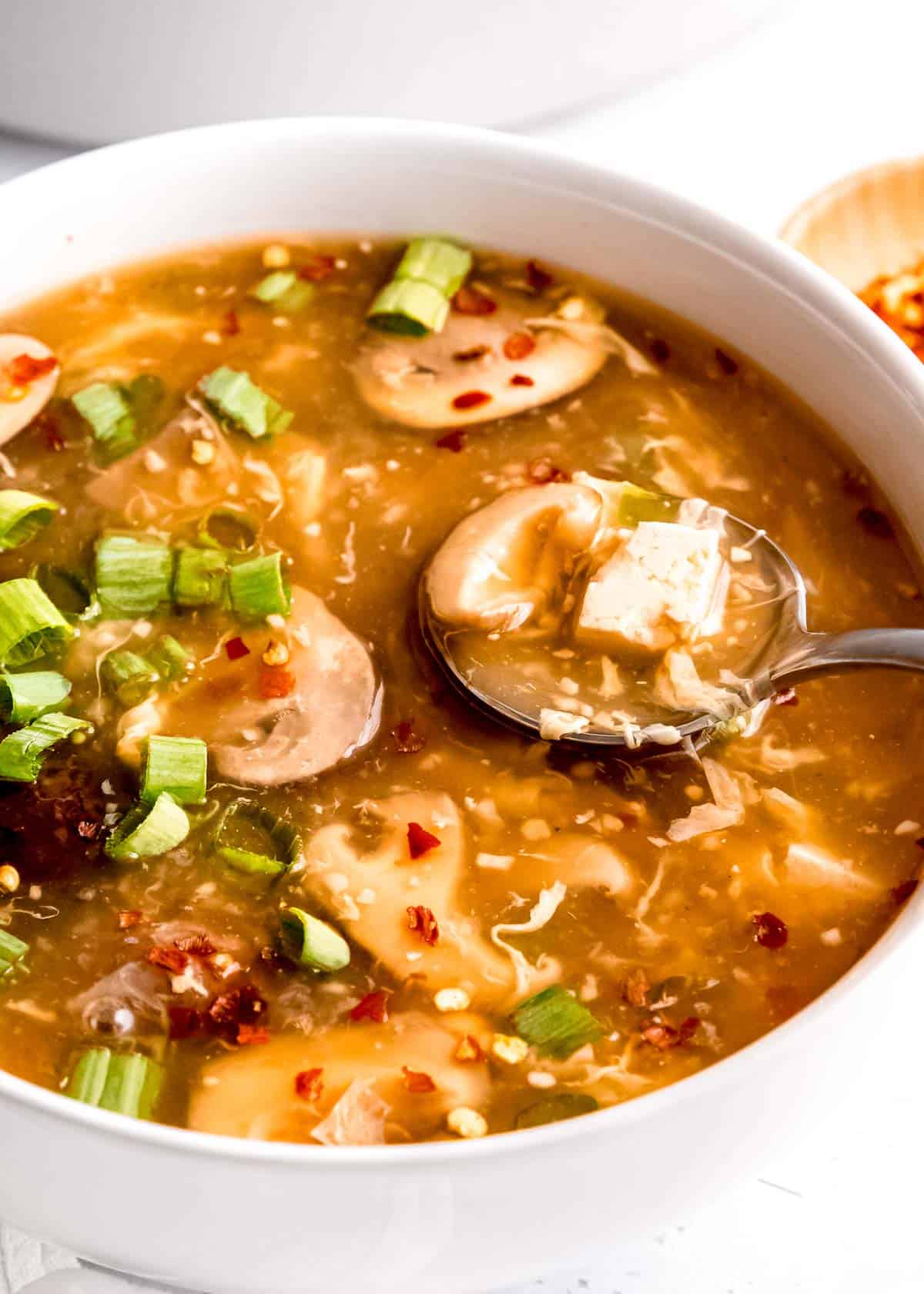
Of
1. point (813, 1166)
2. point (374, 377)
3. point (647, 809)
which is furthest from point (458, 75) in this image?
point (813, 1166)

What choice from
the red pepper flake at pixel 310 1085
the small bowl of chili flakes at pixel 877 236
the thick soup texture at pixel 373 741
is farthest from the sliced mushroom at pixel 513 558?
the small bowl of chili flakes at pixel 877 236

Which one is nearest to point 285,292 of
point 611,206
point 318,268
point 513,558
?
point 318,268

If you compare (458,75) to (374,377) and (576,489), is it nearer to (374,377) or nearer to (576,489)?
(374,377)

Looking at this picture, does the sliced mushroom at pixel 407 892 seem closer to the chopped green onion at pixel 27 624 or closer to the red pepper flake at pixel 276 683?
the red pepper flake at pixel 276 683

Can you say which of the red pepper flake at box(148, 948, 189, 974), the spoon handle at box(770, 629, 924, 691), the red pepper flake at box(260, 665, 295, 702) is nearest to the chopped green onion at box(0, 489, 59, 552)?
the red pepper flake at box(260, 665, 295, 702)

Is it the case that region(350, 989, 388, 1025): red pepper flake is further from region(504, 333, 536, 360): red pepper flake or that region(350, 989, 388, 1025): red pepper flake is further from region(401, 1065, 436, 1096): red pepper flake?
region(504, 333, 536, 360): red pepper flake
